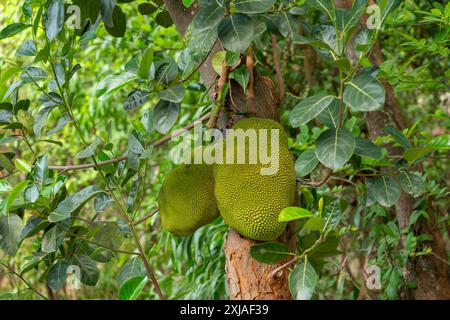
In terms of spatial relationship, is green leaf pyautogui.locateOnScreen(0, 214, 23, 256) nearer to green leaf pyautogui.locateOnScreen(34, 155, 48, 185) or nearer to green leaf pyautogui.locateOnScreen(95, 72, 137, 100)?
green leaf pyautogui.locateOnScreen(34, 155, 48, 185)

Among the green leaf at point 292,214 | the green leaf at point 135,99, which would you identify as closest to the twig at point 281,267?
→ the green leaf at point 292,214

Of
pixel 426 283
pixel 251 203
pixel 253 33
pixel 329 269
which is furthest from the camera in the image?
pixel 329 269

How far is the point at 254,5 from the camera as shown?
750mm

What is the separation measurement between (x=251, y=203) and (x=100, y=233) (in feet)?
0.87

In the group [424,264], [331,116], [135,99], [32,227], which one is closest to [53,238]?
[32,227]

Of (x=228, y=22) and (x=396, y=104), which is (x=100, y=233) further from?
(x=396, y=104)

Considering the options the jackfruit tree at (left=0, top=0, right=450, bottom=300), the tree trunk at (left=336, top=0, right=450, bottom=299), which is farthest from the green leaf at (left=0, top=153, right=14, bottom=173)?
the tree trunk at (left=336, top=0, right=450, bottom=299)

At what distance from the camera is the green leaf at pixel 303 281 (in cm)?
75

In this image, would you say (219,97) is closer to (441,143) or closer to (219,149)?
(219,149)

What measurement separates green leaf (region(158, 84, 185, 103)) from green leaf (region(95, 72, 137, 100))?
6 cm

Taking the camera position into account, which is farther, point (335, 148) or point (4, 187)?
point (4, 187)

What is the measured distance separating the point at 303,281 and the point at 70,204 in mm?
360
